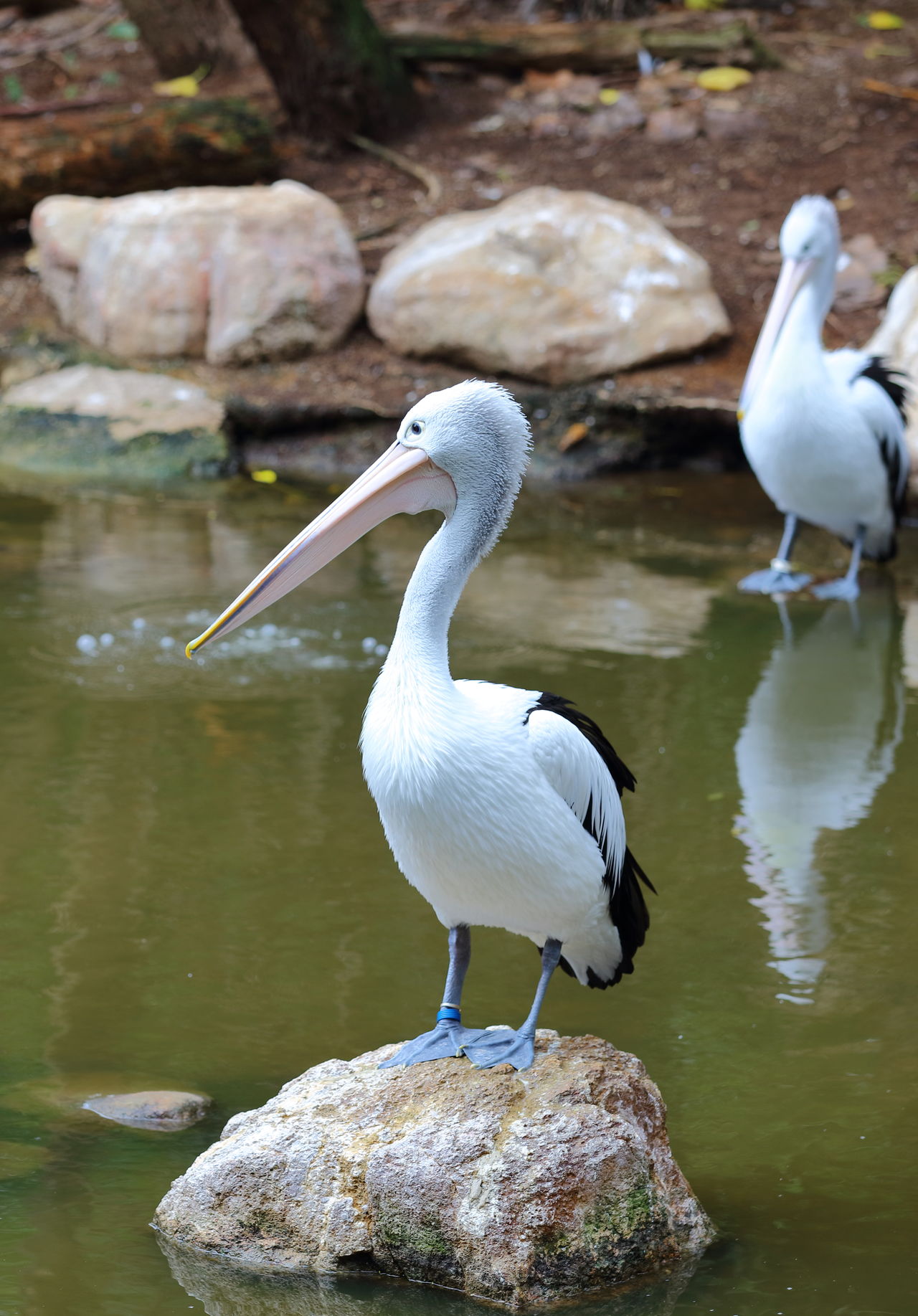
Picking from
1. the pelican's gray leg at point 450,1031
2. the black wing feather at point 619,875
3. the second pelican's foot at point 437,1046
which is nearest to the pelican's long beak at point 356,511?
the black wing feather at point 619,875

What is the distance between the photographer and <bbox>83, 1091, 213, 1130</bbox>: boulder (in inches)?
116

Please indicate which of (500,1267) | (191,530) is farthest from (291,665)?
(500,1267)

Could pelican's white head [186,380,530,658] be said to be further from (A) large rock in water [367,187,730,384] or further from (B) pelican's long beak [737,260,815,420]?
(A) large rock in water [367,187,730,384]

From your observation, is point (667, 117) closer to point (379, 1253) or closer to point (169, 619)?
point (169, 619)

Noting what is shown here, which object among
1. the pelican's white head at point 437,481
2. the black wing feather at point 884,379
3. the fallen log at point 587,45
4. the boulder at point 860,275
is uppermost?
the pelican's white head at point 437,481

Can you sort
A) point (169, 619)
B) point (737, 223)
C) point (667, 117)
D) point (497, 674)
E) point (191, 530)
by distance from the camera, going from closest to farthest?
1. point (497, 674)
2. point (169, 619)
3. point (191, 530)
4. point (737, 223)
5. point (667, 117)

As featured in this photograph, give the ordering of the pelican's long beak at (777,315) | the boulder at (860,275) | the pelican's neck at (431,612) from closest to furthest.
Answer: the pelican's neck at (431,612), the pelican's long beak at (777,315), the boulder at (860,275)

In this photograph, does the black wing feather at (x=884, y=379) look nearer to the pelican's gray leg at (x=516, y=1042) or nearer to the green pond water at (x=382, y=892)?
the green pond water at (x=382, y=892)

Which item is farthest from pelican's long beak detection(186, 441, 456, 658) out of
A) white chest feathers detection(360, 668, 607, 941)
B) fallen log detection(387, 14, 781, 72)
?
fallen log detection(387, 14, 781, 72)

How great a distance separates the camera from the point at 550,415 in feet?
25.3

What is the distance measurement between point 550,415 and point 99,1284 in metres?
5.75

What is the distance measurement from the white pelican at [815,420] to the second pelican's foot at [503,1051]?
12.0ft

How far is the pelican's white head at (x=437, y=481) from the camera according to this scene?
2.64 m

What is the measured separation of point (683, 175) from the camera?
367 inches
